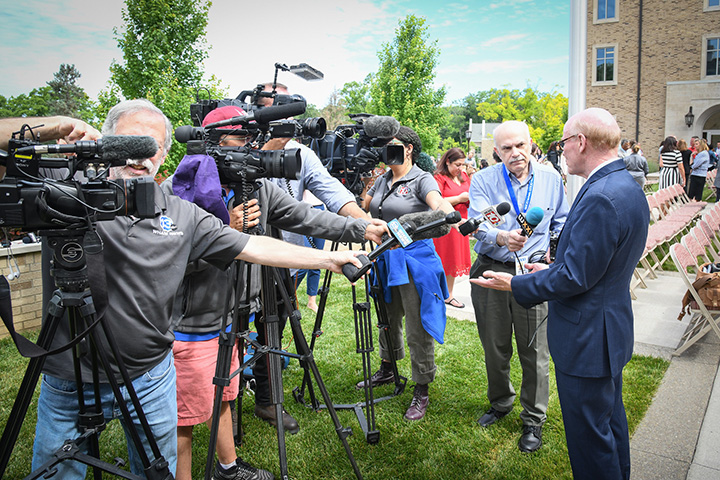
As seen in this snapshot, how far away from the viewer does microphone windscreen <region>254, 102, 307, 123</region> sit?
2.10 meters

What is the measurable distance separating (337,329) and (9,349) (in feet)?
11.7

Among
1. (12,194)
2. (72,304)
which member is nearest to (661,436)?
(72,304)

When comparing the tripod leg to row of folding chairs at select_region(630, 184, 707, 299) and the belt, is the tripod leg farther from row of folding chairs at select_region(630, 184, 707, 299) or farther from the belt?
row of folding chairs at select_region(630, 184, 707, 299)

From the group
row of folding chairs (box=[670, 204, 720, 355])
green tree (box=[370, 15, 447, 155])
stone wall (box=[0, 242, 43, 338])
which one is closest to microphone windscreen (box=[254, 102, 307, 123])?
row of folding chairs (box=[670, 204, 720, 355])

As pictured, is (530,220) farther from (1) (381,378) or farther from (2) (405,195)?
(1) (381,378)

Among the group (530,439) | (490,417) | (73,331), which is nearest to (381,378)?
(490,417)

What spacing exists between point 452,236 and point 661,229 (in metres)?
4.37

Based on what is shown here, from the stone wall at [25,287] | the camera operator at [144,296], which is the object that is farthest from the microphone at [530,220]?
the stone wall at [25,287]

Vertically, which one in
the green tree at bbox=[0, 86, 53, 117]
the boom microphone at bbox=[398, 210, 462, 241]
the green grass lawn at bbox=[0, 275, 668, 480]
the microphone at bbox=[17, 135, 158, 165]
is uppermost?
the green tree at bbox=[0, 86, 53, 117]

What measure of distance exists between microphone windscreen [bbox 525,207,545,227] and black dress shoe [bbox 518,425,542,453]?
141 centimetres

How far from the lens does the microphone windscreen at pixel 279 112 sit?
210cm

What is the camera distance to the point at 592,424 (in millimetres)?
2098

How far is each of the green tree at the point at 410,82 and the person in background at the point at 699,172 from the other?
1013 centimetres

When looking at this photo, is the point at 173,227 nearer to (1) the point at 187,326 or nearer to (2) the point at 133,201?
(2) the point at 133,201
